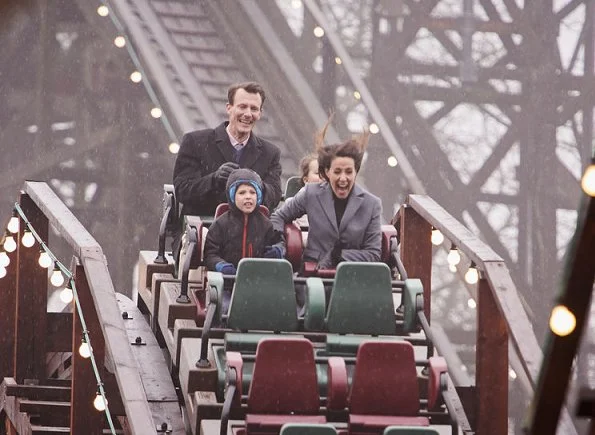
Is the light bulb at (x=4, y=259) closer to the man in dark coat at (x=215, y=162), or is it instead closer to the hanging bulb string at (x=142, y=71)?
the man in dark coat at (x=215, y=162)

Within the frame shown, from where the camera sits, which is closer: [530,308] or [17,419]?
[17,419]

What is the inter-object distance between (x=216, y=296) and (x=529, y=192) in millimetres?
13051

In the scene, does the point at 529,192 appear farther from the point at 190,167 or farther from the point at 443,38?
the point at 190,167

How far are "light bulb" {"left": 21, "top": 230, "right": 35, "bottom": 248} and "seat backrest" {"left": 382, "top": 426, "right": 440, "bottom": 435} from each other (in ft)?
11.6

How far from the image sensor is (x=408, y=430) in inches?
284

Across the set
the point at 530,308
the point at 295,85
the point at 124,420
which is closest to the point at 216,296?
the point at 124,420

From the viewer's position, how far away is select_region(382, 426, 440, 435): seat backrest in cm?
719

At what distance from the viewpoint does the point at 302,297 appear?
884 cm

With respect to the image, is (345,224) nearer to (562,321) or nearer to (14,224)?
(14,224)

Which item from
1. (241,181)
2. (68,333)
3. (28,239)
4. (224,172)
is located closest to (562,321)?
(241,181)

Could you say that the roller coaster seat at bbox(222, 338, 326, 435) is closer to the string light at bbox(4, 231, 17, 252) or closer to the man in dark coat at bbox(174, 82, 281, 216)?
the man in dark coat at bbox(174, 82, 281, 216)

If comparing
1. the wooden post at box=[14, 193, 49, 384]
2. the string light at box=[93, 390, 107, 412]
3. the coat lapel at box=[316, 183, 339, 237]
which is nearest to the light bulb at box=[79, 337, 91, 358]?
the string light at box=[93, 390, 107, 412]

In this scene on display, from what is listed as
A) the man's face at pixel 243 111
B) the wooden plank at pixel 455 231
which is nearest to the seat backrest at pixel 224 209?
the man's face at pixel 243 111

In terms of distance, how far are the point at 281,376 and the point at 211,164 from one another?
2.07 metres
